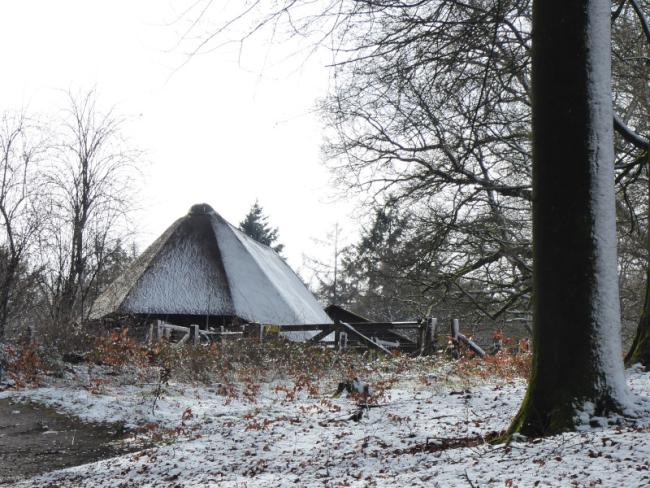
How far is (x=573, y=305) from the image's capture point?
411 cm

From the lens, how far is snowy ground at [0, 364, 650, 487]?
147 inches

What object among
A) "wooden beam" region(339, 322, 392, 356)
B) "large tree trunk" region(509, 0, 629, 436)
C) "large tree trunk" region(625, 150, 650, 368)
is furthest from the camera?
"wooden beam" region(339, 322, 392, 356)

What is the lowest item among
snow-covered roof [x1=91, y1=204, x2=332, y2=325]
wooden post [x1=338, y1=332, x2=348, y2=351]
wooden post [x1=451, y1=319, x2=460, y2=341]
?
wooden post [x1=338, y1=332, x2=348, y2=351]

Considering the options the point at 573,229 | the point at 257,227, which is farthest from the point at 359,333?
the point at 257,227

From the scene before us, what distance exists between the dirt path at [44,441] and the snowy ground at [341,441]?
1.09ft

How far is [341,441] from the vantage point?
6.00m

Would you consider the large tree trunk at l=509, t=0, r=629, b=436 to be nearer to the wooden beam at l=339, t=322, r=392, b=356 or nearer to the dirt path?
the dirt path

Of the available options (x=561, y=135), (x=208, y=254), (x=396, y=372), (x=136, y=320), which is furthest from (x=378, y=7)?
(x=208, y=254)

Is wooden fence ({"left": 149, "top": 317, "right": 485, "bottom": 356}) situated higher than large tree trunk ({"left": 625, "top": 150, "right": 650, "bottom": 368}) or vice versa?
large tree trunk ({"left": 625, "top": 150, "right": 650, "bottom": 368})

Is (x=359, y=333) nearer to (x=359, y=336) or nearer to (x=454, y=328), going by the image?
(x=359, y=336)

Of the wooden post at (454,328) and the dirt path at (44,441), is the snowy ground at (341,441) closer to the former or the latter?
the dirt path at (44,441)

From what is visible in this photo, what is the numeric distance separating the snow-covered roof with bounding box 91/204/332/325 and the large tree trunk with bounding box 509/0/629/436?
1498 centimetres

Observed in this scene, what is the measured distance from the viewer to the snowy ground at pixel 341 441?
3738 mm

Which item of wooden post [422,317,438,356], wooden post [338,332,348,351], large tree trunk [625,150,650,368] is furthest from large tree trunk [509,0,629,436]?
wooden post [338,332,348,351]
